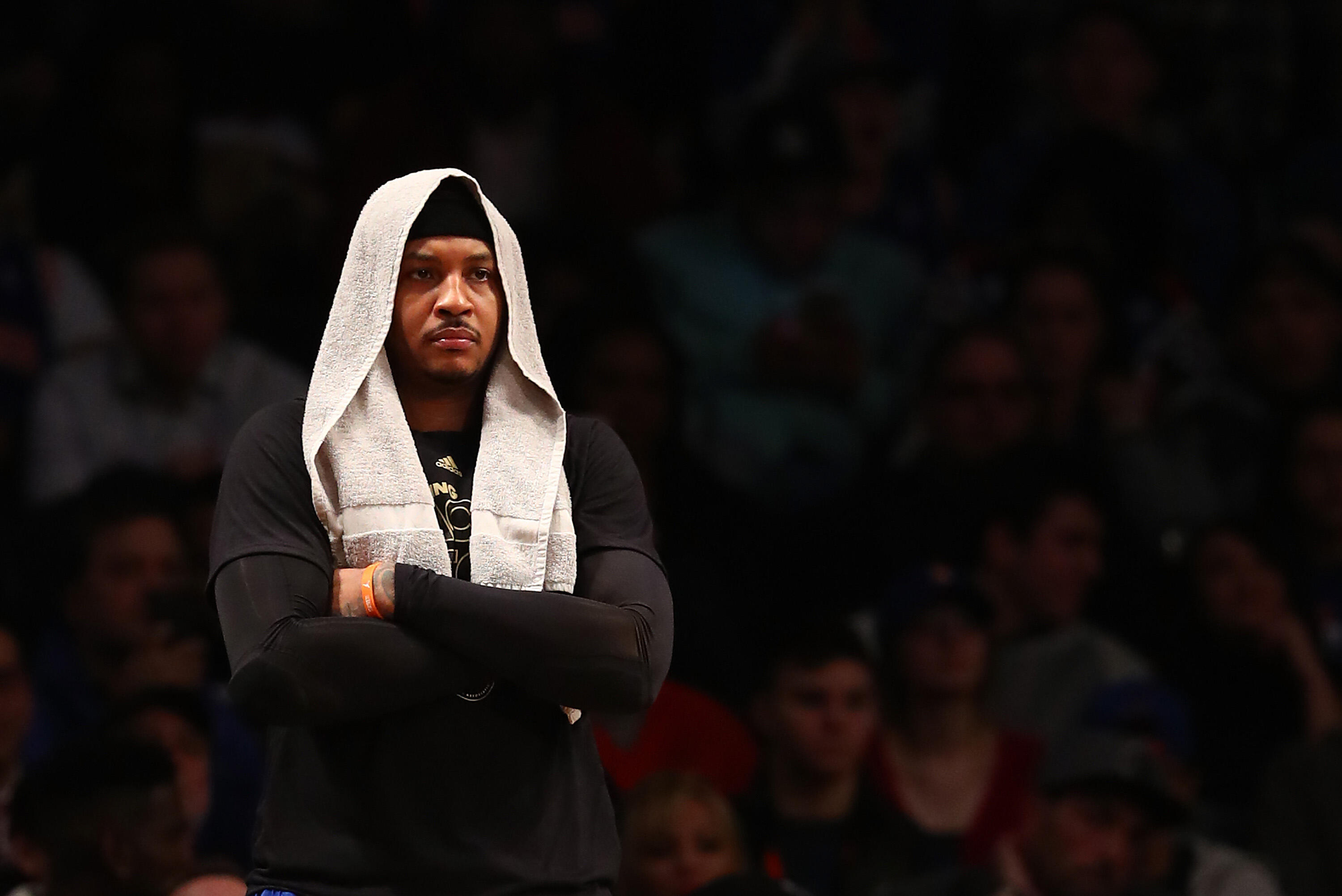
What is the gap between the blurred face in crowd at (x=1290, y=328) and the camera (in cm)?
690

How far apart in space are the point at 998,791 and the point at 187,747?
76.9 inches

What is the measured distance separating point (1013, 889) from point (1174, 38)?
428 centimetres

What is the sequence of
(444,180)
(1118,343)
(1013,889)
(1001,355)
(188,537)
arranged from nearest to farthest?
(444,180), (1013,889), (188,537), (1001,355), (1118,343)

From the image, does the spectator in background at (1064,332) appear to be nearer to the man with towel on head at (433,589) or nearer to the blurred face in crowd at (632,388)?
the blurred face in crowd at (632,388)

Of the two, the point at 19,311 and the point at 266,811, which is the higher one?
the point at 19,311

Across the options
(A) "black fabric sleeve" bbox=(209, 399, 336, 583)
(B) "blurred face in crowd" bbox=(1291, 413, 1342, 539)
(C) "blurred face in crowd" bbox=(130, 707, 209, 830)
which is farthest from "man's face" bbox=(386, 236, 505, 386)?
(B) "blurred face in crowd" bbox=(1291, 413, 1342, 539)

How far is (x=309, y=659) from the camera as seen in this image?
2.58 m

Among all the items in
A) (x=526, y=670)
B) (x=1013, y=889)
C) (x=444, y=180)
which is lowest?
(x=1013, y=889)

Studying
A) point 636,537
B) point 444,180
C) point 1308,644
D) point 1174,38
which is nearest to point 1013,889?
point 1308,644

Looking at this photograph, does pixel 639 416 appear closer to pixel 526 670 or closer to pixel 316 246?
pixel 316 246

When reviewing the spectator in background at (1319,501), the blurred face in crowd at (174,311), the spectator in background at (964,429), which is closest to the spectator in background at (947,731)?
the spectator in background at (964,429)

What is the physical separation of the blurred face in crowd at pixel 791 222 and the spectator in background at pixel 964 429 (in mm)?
501

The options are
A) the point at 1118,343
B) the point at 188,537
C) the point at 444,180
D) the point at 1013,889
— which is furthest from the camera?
the point at 1118,343

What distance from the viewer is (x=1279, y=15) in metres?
7.98
